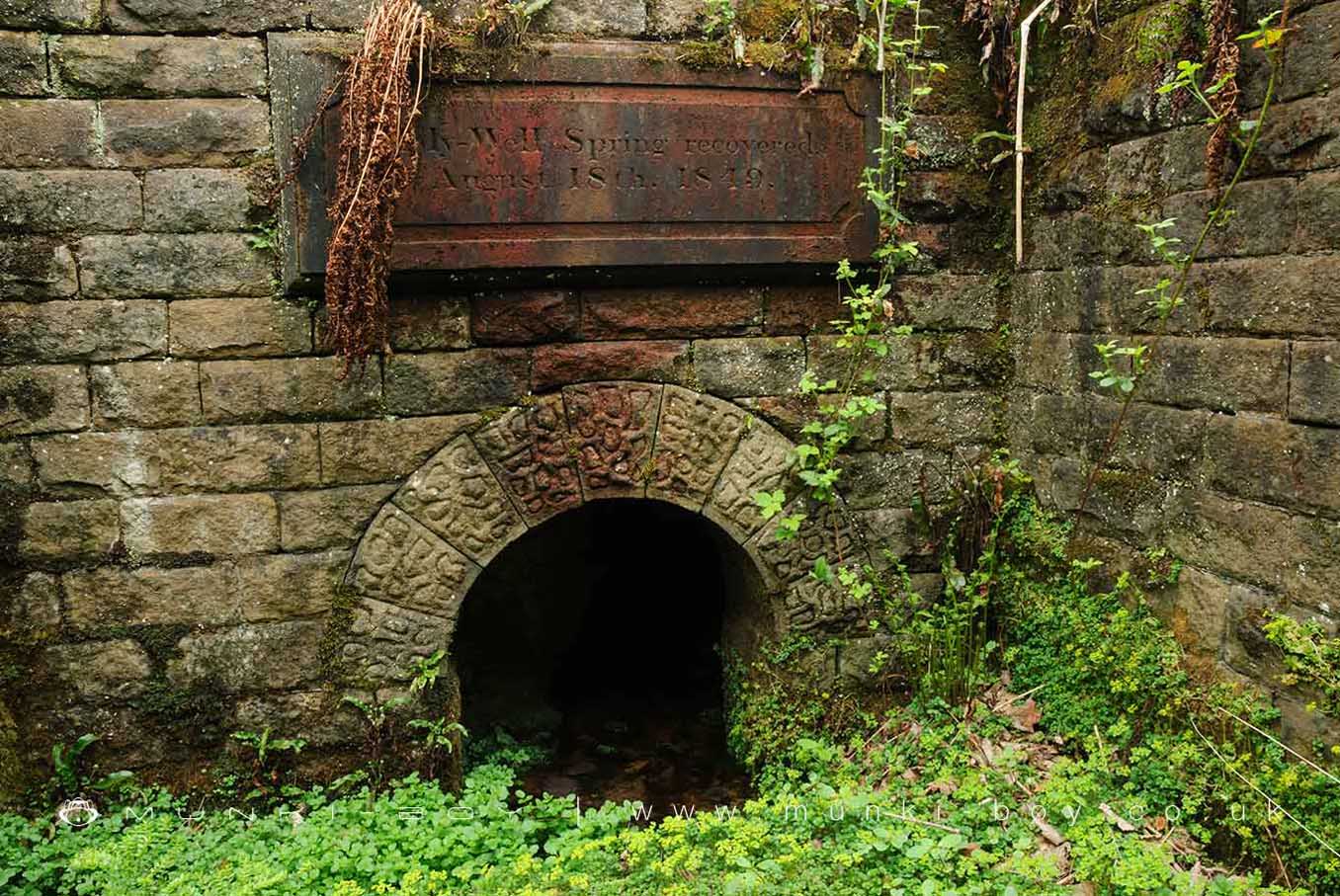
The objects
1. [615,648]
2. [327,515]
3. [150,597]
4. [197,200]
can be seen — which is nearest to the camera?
[197,200]

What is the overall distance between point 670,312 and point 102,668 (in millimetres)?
2293

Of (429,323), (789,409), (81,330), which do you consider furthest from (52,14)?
(789,409)

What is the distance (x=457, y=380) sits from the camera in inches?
137

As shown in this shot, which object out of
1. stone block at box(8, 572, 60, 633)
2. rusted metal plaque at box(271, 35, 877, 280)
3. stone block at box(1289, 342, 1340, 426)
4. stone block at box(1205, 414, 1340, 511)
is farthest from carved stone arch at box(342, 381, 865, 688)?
stone block at box(1289, 342, 1340, 426)

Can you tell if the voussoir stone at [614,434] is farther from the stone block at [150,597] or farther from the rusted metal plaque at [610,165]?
the stone block at [150,597]

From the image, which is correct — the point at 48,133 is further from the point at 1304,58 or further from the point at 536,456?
the point at 1304,58

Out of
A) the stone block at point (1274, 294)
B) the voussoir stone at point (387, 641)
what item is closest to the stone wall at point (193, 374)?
the voussoir stone at point (387, 641)

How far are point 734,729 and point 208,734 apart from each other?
200cm

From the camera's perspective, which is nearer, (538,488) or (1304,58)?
(1304,58)

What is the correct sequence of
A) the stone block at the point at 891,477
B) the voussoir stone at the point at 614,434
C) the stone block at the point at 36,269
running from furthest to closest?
1. the stone block at the point at 891,477
2. the voussoir stone at the point at 614,434
3. the stone block at the point at 36,269

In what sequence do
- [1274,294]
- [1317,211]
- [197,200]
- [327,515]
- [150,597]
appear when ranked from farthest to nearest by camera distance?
1. [327,515]
2. [150,597]
3. [197,200]
4. [1274,294]
5. [1317,211]

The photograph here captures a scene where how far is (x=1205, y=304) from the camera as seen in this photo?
116 inches

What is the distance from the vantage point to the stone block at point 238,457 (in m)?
3.31

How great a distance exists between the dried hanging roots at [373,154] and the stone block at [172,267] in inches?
13.3
